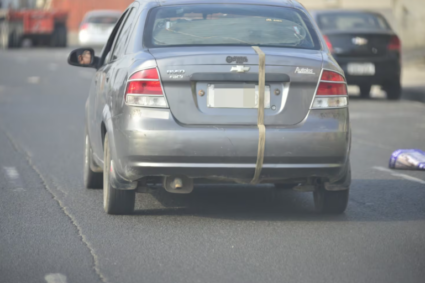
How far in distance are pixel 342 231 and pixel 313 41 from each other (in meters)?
1.40

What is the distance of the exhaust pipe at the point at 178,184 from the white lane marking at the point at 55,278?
4.74ft

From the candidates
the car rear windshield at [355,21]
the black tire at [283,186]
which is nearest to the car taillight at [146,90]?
the black tire at [283,186]

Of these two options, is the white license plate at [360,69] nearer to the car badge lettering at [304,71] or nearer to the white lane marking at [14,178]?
the white lane marking at [14,178]

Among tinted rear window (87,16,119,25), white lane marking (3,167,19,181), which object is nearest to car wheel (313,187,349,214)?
Answer: white lane marking (3,167,19,181)

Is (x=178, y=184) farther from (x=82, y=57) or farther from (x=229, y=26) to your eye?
(x=82, y=57)

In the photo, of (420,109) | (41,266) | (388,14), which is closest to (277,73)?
(41,266)

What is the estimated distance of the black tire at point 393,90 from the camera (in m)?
17.7

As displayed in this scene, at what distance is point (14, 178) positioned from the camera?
8.57 metres

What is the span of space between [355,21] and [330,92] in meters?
12.8

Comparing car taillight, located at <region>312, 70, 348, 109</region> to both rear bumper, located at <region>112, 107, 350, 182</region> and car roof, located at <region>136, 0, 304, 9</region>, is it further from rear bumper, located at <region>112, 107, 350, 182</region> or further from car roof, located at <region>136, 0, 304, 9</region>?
car roof, located at <region>136, 0, 304, 9</region>

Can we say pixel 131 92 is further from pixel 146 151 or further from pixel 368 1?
pixel 368 1

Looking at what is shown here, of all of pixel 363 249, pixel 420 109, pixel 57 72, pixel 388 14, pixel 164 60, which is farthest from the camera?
pixel 388 14

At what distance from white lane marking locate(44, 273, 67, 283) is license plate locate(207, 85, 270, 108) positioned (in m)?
1.63

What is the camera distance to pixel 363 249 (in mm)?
5645
